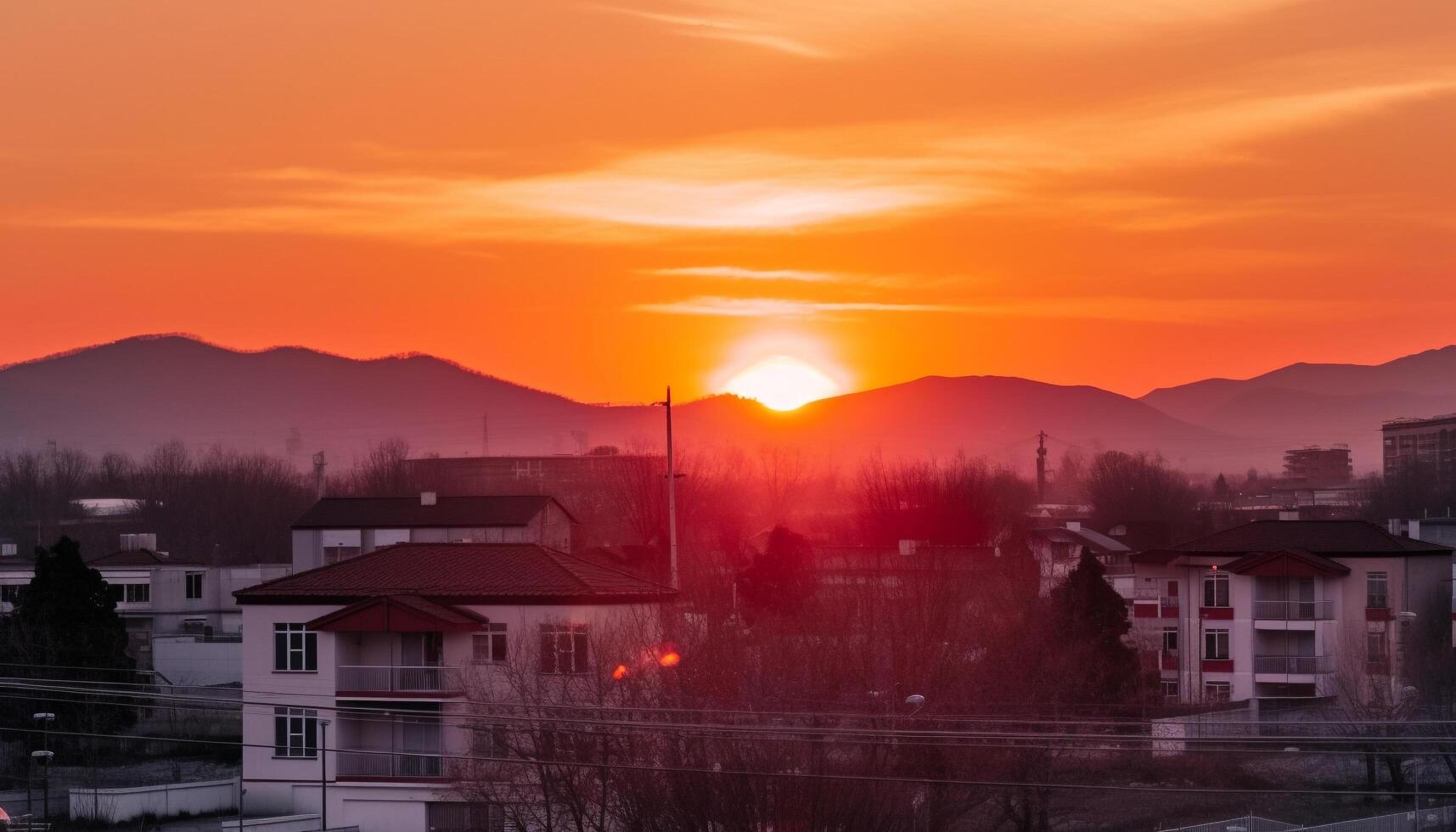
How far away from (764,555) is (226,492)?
83407 millimetres

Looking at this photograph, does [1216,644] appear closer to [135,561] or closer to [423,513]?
[423,513]

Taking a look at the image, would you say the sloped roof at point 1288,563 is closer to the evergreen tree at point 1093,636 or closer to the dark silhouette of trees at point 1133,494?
the evergreen tree at point 1093,636

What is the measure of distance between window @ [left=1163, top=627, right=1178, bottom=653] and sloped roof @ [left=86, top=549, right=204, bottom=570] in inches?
1465

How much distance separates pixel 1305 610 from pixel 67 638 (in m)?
33.6

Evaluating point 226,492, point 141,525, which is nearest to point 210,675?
point 141,525

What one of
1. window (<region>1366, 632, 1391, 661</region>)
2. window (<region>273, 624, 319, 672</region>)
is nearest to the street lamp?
window (<region>273, 624, 319, 672</region>)

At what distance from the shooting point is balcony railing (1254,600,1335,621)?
45.6m

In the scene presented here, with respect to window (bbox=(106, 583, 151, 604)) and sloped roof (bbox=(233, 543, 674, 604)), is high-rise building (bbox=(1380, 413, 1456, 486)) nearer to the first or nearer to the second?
window (bbox=(106, 583, 151, 604))

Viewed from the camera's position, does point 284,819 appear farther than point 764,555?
No

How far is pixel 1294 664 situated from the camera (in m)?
45.4

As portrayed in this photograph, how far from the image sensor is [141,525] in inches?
4555

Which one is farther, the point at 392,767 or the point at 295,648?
the point at 295,648

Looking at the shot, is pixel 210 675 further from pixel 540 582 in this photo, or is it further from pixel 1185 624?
pixel 1185 624

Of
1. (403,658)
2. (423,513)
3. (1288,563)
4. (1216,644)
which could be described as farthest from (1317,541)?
(423,513)
